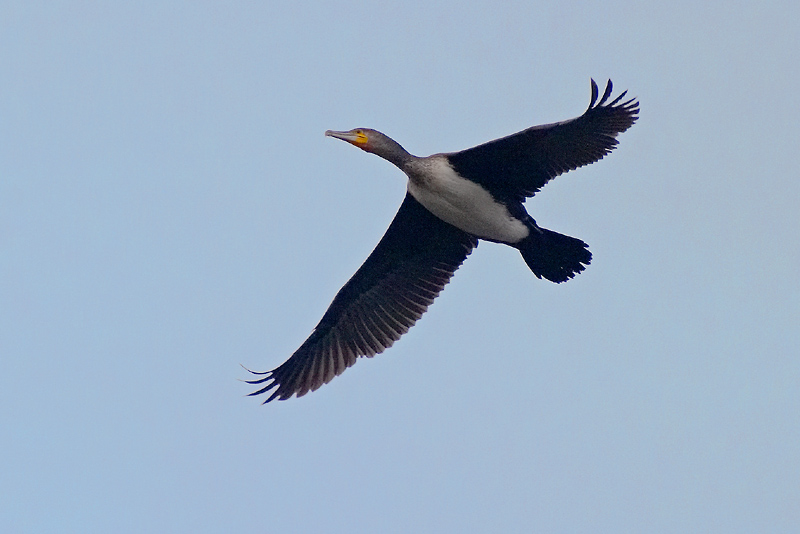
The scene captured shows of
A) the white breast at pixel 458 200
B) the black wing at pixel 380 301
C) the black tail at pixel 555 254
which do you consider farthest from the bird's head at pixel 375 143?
the black tail at pixel 555 254

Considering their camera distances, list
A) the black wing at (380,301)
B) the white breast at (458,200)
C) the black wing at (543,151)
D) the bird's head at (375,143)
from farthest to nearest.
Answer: the black wing at (380,301) → the bird's head at (375,143) → the white breast at (458,200) → the black wing at (543,151)

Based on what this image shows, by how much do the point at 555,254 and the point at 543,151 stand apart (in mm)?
850

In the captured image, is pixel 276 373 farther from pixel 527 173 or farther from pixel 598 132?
pixel 598 132

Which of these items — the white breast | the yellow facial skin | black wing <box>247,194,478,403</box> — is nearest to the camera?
the white breast

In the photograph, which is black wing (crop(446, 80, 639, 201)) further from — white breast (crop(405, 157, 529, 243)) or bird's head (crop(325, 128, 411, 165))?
bird's head (crop(325, 128, 411, 165))

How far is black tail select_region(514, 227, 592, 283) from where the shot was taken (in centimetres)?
992

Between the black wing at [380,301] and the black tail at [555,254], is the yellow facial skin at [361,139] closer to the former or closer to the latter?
the black wing at [380,301]

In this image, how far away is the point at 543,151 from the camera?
9.71 metres

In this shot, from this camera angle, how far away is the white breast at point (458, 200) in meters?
9.82

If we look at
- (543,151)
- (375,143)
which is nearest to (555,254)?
(543,151)

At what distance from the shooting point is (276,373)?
10695 mm

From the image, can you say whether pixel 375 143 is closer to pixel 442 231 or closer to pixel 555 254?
pixel 442 231

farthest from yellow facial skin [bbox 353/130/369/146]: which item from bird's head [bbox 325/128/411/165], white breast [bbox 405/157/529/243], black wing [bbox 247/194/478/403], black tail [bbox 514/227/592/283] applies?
black tail [bbox 514/227/592/283]

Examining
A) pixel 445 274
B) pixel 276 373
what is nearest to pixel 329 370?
pixel 276 373
